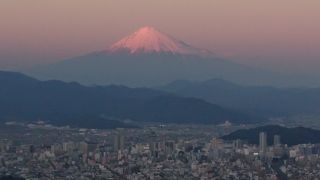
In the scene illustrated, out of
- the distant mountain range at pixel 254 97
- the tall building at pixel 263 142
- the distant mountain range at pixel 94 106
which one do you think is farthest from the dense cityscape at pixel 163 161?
the distant mountain range at pixel 254 97

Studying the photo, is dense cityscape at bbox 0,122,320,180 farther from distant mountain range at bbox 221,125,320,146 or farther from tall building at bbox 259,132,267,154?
distant mountain range at bbox 221,125,320,146

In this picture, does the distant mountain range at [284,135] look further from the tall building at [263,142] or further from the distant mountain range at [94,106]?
the distant mountain range at [94,106]

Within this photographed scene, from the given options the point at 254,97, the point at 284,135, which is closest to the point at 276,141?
the point at 284,135

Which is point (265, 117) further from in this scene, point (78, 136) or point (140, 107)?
point (78, 136)

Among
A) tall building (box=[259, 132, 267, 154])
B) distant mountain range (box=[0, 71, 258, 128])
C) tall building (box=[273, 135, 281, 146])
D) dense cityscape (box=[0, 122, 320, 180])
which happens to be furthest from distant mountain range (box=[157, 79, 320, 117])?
dense cityscape (box=[0, 122, 320, 180])

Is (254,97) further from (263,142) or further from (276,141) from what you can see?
(263,142)

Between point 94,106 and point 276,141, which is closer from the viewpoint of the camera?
point 276,141
